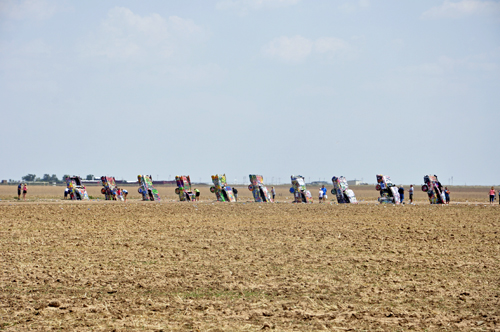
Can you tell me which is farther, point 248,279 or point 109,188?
point 109,188

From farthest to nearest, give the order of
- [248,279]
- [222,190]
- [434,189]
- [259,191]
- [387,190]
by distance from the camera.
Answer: [222,190], [259,191], [387,190], [434,189], [248,279]

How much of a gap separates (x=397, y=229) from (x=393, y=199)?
81.0 feet

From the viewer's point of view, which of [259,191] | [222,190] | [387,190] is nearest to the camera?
[387,190]

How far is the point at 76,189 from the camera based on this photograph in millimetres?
53719

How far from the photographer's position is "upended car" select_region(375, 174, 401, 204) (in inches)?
1858

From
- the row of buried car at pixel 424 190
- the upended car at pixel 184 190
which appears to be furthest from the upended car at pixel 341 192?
the upended car at pixel 184 190

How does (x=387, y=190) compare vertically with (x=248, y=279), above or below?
above

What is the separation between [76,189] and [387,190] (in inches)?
1185

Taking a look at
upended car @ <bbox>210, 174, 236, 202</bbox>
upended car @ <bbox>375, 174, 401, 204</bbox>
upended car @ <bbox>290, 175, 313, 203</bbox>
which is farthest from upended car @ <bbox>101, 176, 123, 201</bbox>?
upended car @ <bbox>375, 174, 401, 204</bbox>

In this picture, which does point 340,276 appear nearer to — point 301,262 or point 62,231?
point 301,262

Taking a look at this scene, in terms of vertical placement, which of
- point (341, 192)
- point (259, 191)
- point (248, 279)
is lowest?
point (248, 279)

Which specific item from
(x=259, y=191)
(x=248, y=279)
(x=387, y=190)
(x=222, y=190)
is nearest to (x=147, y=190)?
(x=222, y=190)

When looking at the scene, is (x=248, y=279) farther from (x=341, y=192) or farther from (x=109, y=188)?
(x=109, y=188)

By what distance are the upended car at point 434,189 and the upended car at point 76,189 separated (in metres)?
32.6
